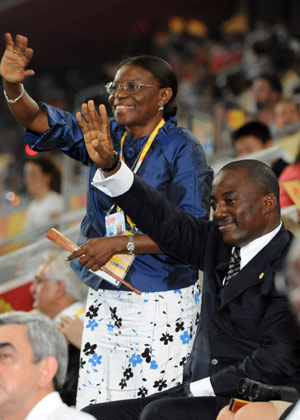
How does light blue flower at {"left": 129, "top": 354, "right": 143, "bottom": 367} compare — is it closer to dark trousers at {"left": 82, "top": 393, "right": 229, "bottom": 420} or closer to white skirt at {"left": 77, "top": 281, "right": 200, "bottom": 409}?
white skirt at {"left": 77, "top": 281, "right": 200, "bottom": 409}

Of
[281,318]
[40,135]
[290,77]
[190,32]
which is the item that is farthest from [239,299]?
[190,32]

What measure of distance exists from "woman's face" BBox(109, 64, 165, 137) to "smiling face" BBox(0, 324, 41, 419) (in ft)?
3.73

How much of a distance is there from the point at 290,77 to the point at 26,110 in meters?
7.97

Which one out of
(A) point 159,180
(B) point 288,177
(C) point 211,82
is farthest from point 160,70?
(C) point 211,82

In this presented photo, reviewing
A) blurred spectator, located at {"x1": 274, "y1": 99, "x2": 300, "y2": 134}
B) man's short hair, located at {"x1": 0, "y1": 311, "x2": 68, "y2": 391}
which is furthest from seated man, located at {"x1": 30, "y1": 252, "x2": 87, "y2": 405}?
blurred spectator, located at {"x1": 274, "y1": 99, "x2": 300, "y2": 134}

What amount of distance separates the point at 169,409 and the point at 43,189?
3685mm

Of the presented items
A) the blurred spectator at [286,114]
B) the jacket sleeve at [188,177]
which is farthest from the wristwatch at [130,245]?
the blurred spectator at [286,114]

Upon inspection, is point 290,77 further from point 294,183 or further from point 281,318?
point 281,318

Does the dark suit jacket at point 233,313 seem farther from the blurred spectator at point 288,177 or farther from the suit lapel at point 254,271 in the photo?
the blurred spectator at point 288,177

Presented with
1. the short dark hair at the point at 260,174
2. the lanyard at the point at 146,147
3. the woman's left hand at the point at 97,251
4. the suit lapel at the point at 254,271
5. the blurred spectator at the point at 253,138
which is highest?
the blurred spectator at the point at 253,138

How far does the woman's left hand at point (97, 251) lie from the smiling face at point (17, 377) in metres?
0.67

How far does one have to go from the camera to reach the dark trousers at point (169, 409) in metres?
2.52

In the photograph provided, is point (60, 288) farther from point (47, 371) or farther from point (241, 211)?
point (47, 371)

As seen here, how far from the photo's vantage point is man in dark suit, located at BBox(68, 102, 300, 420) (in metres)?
2.49
